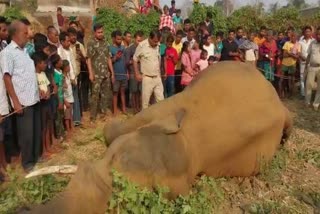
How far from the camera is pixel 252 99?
533 cm

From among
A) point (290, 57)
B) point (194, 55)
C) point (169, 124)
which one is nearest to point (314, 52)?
point (290, 57)

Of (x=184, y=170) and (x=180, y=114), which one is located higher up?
(x=180, y=114)

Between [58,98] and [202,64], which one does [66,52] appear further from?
[202,64]

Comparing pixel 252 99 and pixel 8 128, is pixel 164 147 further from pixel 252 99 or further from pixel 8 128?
pixel 8 128

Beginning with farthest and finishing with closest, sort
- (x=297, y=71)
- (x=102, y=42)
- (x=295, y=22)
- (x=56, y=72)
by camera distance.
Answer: (x=295, y=22)
(x=297, y=71)
(x=102, y=42)
(x=56, y=72)

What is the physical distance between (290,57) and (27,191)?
286 inches

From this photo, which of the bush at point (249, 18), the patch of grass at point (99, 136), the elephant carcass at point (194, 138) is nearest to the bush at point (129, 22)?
the bush at point (249, 18)

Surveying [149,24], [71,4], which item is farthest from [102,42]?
[149,24]

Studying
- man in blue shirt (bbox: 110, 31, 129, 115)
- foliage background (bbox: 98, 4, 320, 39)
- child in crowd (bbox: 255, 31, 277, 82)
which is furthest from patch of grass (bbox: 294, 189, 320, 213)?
foliage background (bbox: 98, 4, 320, 39)

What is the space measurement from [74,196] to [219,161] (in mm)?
1931

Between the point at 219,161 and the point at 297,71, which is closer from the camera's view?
the point at 219,161

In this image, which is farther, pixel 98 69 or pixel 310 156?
pixel 98 69

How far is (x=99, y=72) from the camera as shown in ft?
27.0

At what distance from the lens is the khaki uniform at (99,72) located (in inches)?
322
